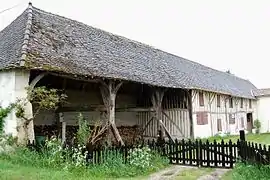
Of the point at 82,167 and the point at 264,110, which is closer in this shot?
the point at 82,167

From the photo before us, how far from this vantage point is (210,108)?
26141 mm

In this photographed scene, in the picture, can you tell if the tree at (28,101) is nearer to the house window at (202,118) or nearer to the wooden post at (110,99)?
the wooden post at (110,99)

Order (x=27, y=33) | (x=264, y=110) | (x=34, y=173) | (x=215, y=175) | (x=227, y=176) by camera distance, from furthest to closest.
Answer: (x=264, y=110) < (x=27, y=33) < (x=215, y=175) < (x=227, y=176) < (x=34, y=173)

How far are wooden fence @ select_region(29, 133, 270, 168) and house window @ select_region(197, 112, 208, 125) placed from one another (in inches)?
425

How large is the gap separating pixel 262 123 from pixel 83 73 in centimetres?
3378

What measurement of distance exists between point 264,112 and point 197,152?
103ft

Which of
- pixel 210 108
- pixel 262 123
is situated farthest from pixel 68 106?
pixel 262 123

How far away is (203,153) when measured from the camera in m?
12.4

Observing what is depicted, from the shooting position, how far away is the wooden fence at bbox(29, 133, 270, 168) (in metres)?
10.8

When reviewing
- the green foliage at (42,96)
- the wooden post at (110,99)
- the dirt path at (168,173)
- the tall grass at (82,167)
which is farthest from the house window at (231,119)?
the green foliage at (42,96)

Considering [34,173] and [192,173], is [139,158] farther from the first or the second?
[34,173]

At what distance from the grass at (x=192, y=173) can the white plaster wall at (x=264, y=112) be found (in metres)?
31.1

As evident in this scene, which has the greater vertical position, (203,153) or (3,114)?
(3,114)

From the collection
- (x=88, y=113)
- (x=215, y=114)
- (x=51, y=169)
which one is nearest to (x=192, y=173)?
(x=51, y=169)
